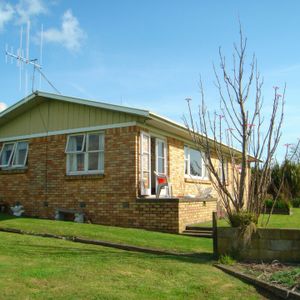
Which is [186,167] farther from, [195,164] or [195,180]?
[195,164]

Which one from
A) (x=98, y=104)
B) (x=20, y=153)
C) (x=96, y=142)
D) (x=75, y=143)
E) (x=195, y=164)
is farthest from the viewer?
(x=195, y=164)

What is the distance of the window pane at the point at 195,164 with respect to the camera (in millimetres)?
18422

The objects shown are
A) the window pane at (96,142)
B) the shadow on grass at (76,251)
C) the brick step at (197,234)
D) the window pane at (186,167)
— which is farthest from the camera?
the window pane at (186,167)

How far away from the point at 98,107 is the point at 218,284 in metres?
8.81

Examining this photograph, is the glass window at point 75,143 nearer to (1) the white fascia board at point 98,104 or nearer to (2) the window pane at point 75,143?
(2) the window pane at point 75,143

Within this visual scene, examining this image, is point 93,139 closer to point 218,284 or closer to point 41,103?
point 41,103

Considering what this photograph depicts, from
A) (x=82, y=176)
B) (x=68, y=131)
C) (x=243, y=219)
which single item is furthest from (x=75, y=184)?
(x=243, y=219)

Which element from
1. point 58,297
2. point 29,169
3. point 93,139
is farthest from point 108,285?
point 29,169

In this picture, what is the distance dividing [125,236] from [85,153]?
15.6 ft

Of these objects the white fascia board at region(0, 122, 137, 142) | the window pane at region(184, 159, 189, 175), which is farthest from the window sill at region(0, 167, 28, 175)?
the window pane at region(184, 159, 189, 175)

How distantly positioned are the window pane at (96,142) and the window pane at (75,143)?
39 centimetres

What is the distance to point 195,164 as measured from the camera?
742 inches

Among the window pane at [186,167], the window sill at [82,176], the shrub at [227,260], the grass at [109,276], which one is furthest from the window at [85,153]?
the shrub at [227,260]

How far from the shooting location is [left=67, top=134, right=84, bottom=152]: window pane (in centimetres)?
1498
